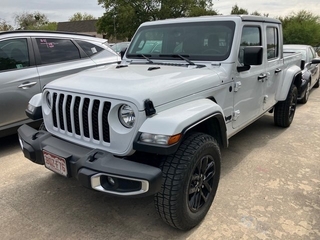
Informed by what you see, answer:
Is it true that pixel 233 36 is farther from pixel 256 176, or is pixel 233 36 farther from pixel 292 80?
pixel 292 80

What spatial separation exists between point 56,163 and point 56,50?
2.94 meters

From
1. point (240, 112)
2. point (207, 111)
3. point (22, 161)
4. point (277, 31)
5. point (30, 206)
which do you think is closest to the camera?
point (207, 111)

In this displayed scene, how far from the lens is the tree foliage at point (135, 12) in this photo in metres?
37.0

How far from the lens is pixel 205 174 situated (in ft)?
8.46

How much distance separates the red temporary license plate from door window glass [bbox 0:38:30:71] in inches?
90.7

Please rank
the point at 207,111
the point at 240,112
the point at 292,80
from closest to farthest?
the point at 207,111 → the point at 240,112 → the point at 292,80

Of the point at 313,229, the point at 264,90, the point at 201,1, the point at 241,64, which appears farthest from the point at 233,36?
the point at 201,1

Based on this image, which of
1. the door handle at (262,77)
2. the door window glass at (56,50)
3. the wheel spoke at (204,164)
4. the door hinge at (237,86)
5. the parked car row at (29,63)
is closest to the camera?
the wheel spoke at (204,164)

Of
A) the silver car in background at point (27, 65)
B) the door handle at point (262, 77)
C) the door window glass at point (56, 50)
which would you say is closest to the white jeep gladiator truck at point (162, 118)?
the door handle at point (262, 77)

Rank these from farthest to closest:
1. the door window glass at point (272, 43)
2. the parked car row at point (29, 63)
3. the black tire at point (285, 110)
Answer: the black tire at point (285, 110)
the door window glass at point (272, 43)
the parked car row at point (29, 63)

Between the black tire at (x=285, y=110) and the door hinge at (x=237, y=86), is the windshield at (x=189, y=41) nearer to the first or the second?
the door hinge at (x=237, y=86)

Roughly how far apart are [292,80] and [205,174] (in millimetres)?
3185

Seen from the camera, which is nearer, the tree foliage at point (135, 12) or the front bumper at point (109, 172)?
the front bumper at point (109, 172)

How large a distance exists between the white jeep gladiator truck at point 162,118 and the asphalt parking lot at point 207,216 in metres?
0.29
